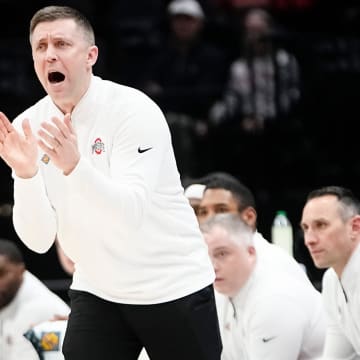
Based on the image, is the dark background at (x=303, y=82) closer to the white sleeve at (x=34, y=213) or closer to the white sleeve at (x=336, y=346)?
the white sleeve at (x=336, y=346)

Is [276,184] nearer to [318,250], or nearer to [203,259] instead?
[318,250]

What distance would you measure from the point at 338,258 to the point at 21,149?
8.23 ft

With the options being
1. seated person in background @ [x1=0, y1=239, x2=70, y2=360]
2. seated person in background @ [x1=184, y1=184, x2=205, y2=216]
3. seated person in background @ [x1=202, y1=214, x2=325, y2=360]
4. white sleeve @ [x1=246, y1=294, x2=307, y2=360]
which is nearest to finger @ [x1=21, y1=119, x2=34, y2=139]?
seated person in background @ [x1=202, y1=214, x2=325, y2=360]

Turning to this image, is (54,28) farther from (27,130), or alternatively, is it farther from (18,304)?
(18,304)

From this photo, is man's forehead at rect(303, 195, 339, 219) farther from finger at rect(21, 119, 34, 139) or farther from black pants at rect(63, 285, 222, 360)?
finger at rect(21, 119, 34, 139)

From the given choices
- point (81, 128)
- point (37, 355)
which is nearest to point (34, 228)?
point (81, 128)

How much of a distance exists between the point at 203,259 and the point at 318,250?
1.84 metres

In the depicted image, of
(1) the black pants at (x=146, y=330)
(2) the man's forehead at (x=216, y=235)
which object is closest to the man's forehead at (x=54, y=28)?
(1) the black pants at (x=146, y=330)

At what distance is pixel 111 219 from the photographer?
4.02 m

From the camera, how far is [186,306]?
14.0ft

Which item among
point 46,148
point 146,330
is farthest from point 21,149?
point 146,330

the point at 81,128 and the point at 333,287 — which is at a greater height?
the point at 81,128

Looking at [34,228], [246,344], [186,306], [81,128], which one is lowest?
[246,344]

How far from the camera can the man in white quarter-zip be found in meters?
4.08
